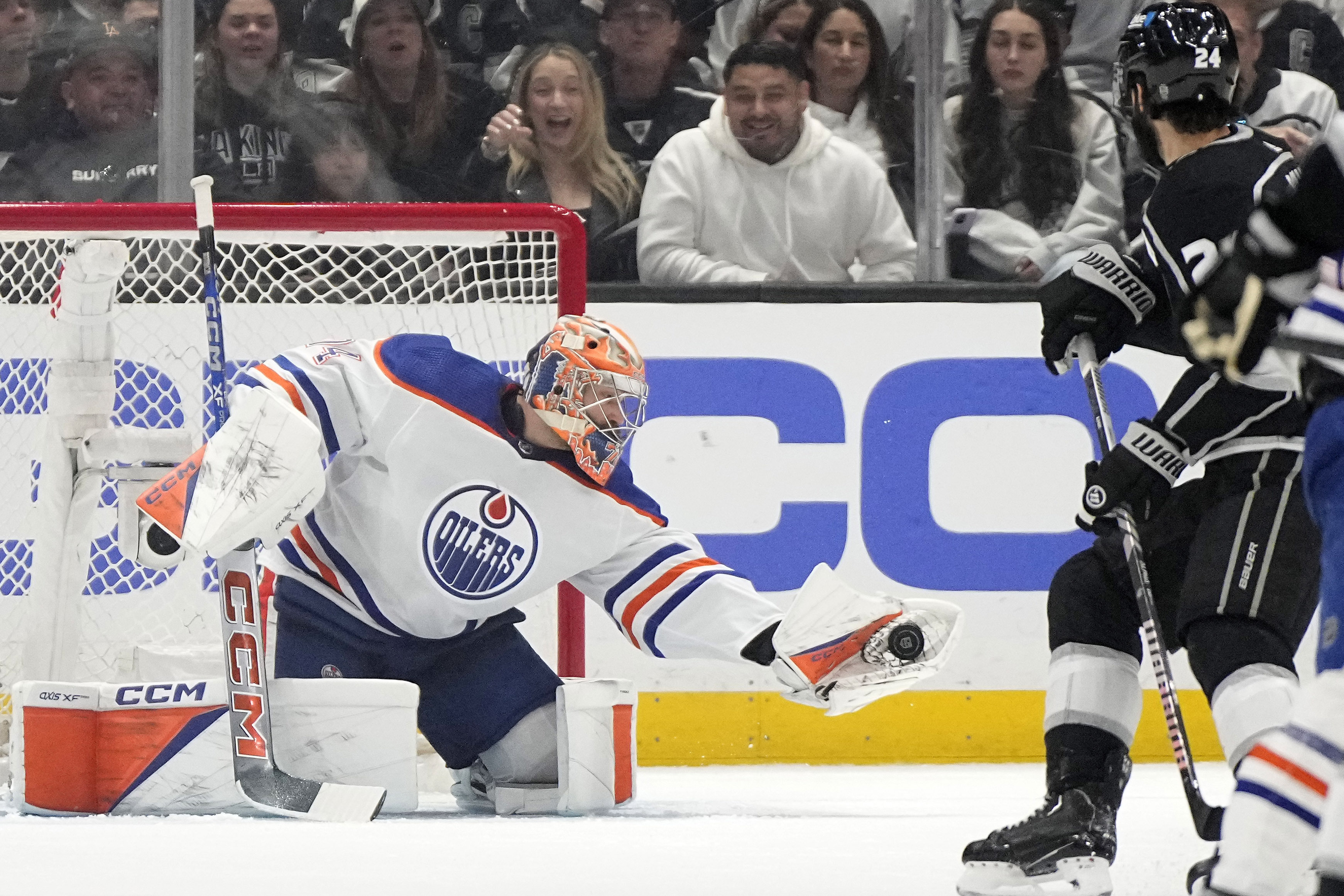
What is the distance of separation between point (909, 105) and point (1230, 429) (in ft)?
6.92

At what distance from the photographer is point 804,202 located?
411 cm

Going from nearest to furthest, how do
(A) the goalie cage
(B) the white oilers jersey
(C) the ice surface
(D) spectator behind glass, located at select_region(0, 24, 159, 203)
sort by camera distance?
(C) the ice surface → (B) the white oilers jersey → (A) the goalie cage → (D) spectator behind glass, located at select_region(0, 24, 159, 203)

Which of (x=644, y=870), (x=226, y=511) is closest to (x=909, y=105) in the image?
(x=226, y=511)

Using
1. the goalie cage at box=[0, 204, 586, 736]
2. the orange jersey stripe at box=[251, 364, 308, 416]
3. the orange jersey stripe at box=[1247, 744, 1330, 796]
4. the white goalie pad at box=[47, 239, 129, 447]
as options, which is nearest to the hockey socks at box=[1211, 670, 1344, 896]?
the orange jersey stripe at box=[1247, 744, 1330, 796]

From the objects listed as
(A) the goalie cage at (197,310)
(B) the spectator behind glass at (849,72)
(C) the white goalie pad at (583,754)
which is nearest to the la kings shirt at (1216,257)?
(C) the white goalie pad at (583,754)

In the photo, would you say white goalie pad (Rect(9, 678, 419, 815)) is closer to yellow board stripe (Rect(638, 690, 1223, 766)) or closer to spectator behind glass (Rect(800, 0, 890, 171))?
yellow board stripe (Rect(638, 690, 1223, 766))

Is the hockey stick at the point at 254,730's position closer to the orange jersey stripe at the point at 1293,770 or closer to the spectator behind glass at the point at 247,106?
the spectator behind glass at the point at 247,106

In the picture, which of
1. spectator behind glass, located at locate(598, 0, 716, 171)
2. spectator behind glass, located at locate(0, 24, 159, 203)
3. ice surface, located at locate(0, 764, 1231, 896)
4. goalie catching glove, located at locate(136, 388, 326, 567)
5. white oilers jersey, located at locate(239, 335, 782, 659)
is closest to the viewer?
ice surface, located at locate(0, 764, 1231, 896)

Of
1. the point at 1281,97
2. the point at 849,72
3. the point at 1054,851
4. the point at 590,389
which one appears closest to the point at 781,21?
the point at 849,72

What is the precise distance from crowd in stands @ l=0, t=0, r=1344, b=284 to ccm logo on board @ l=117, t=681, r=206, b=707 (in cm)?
156

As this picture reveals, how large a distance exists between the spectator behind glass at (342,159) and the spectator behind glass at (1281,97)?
1973 mm

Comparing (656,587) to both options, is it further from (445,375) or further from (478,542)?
(445,375)

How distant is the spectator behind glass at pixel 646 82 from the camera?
161 inches

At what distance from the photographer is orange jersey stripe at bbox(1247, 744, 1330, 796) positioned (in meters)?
1.33
